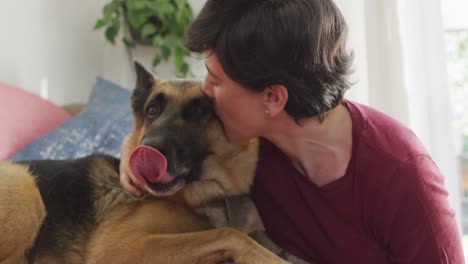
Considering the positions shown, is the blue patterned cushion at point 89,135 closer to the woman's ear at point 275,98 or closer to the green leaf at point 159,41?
the green leaf at point 159,41

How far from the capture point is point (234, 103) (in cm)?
124

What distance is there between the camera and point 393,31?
6.25ft

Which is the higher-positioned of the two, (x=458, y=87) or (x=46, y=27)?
(x=46, y=27)

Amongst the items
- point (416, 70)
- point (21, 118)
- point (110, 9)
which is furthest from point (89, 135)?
point (416, 70)

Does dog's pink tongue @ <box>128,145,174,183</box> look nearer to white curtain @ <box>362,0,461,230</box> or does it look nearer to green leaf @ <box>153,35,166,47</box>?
white curtain @ <box>362,0,461,230</box>

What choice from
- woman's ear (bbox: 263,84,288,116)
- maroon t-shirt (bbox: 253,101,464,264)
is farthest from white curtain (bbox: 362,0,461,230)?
woman's ear (bbox: 263,84,288,116)

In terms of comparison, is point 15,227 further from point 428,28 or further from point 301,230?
point 428,28

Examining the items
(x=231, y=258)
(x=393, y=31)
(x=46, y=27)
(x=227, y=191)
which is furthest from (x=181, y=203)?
(x=46, y=27)

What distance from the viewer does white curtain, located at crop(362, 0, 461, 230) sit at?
185 cm

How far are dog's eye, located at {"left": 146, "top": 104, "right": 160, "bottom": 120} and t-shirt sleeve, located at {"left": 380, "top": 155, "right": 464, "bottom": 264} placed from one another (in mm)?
637

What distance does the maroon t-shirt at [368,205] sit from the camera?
1.18m

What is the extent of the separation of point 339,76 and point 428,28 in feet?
2.74

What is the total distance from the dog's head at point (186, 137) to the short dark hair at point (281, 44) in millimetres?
202

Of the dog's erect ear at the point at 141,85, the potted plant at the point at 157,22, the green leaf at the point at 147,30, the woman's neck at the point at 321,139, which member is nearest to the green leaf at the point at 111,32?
the potted plant at the point at 157,22
